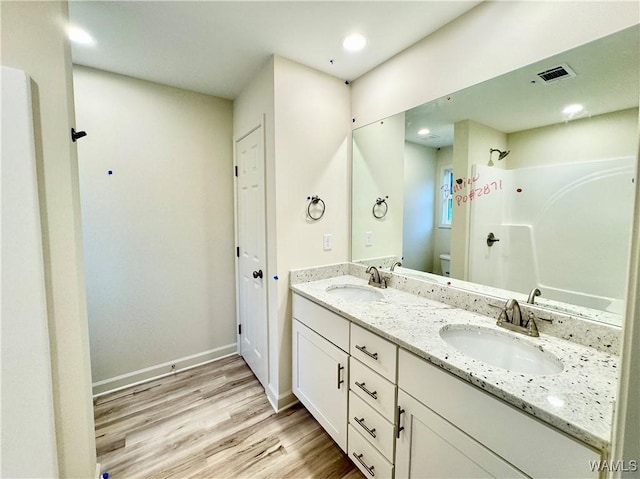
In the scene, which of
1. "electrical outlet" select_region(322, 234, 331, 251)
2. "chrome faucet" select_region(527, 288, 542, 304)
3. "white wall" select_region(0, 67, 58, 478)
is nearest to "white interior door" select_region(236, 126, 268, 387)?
"electrical outlet" select_region(322, 234, 331, 251)

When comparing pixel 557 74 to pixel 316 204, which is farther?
pixel 316 204

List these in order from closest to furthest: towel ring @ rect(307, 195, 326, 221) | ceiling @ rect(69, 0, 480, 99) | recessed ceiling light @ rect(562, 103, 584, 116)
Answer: recessed ceiling light @ rect(562, 103, 584, 116)
ceiling @ rect(69, 0, 480, 99)
towel ring @ rect(307, 195, 326, 221)

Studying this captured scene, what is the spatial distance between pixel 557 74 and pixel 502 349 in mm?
1223

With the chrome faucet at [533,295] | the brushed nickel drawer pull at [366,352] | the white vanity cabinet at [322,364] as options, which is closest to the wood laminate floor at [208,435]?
the white vanity cabinet at [322,364]

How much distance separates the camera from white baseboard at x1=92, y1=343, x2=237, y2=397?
81.6 inches

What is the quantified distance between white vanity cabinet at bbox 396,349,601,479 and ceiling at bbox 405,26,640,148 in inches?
47.0

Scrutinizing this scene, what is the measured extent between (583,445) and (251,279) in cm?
205

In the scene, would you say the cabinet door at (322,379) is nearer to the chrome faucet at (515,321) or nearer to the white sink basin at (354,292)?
the white sink basin at (354,292)

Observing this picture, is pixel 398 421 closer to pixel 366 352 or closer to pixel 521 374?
pixel 366 352

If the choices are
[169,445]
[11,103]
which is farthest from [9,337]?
[169,445]

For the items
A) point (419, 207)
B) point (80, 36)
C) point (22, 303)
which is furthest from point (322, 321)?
point (80, 36)

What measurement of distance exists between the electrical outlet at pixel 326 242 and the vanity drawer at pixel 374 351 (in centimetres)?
79

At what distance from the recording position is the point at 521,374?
84 centimetres

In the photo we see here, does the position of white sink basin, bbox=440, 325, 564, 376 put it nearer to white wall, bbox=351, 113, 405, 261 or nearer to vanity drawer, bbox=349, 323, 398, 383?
vanity drawer, bbox=349, 323, 398, 383
